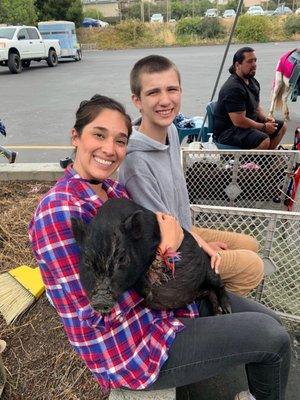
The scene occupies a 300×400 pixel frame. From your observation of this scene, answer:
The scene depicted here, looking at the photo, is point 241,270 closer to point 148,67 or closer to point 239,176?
point 148,67

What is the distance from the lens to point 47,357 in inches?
94.7

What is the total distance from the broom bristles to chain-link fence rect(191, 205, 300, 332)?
4.60ft

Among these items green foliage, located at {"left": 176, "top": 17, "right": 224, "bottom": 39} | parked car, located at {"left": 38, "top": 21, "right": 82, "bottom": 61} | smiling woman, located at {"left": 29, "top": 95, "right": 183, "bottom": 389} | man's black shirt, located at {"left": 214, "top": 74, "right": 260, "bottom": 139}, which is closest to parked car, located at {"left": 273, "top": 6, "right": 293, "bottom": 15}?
green foliage, located at {"left": 176, "top": 17, "right": 224, "bottom": 39}

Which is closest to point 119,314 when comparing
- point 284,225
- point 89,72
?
point 284,225

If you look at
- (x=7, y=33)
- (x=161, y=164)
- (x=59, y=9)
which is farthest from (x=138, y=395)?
(x=59, y=9)

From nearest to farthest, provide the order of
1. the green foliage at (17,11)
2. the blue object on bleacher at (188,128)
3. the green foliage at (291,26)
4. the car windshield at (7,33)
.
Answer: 1. the blue object on bleacher at (188,128)
2. the car windshield at (7,33)
3. the green foliage at (17,11)
4. the green foliage at (291,26)

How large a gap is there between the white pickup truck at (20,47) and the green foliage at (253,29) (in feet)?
55.3

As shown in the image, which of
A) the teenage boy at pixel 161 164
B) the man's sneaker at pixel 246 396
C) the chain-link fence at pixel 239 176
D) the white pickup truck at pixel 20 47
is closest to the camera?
the man's sneaker at pixel 246 396

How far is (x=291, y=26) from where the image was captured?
98.6ft

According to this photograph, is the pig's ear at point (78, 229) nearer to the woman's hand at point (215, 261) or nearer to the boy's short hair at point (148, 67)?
the woman's hand at point (215, 261)

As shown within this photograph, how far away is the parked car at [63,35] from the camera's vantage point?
20.8 meters

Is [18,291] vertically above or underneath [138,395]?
underneath

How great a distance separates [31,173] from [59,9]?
1220 inches

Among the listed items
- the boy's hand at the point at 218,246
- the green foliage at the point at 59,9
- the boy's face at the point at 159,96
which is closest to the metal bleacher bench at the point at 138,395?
the boy's hand at the point at 218,246
